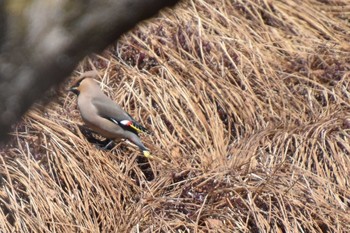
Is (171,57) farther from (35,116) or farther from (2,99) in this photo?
(2,99)

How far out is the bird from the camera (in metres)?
5.51

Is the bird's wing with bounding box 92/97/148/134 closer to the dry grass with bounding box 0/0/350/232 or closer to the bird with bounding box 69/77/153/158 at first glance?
the bird with bounding box 69/77/153/158

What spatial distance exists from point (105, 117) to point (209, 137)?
2.11ft

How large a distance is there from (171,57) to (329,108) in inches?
41.9

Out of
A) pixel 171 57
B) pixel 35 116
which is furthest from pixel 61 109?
pixel 171 57

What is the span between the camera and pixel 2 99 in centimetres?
129

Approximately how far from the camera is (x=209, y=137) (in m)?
5.76

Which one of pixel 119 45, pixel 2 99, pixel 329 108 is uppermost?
pixel 2 99

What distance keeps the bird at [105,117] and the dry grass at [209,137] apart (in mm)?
104

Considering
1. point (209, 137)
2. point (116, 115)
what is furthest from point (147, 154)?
point (209, 137)

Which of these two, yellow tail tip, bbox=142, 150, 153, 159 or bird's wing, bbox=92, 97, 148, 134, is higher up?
bird's wing, bbox=92, 97, 148, 134

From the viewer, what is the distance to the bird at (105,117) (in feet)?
18.1

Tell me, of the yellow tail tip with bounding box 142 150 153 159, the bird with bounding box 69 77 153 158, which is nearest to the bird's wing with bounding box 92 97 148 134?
the bird with bounding box 69 77 153 158

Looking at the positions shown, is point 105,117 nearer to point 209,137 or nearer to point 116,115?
point 116,115
